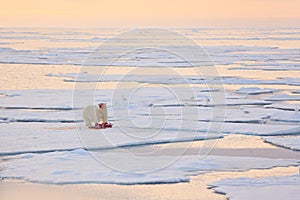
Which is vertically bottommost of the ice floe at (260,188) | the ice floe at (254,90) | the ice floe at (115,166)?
the ice floe at (260,188)

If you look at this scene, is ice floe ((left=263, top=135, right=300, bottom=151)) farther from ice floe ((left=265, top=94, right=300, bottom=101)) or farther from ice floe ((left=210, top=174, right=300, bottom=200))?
ice floe ((left=265, top=94, right=300, bottom=101))

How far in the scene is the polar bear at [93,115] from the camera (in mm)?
9438

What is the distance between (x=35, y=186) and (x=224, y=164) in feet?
7.59

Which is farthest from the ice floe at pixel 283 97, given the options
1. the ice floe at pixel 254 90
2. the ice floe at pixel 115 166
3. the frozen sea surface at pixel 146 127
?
the ice floe at pixel 115 166

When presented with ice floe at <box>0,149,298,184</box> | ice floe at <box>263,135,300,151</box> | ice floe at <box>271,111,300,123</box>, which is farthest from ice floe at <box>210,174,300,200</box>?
ice floe at <box>271,111,300,123</box>

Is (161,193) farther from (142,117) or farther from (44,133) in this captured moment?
(142,117)

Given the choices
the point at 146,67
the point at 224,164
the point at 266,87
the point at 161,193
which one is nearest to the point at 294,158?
the point at 224,164

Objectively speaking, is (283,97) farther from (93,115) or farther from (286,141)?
(93,115)

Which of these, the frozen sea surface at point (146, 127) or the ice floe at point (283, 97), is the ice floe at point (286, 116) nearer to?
the frozen sea surface at point (146, 127)

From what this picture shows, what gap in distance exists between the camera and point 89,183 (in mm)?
6469

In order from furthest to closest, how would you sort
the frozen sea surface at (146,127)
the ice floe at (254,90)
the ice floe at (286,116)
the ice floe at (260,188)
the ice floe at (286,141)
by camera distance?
the ice floe at (254,90) → the ice floe at (286,116) → the ice floe at (286,141) → the frozen sea surface at (146,127) → the ice floe at (260,188)

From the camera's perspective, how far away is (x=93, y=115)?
948 cm

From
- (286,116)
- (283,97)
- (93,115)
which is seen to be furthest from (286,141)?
(283,97)

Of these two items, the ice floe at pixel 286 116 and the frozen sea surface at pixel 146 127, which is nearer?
the frozen sea surface at pixel 146 127
